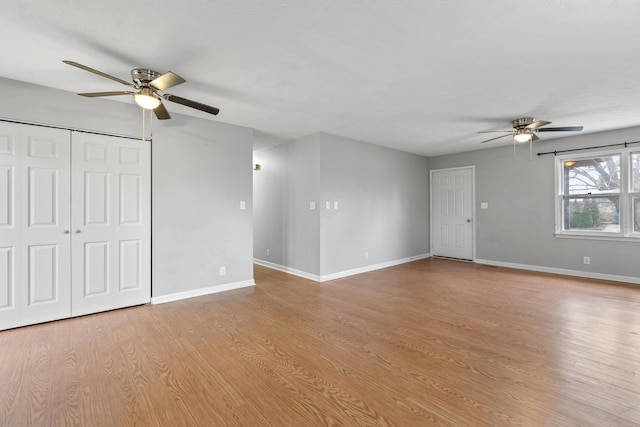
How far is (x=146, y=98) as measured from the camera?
2613mm

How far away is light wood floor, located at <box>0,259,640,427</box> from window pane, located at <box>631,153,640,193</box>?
2108 millimetres

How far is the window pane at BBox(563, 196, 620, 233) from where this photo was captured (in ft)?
15.9

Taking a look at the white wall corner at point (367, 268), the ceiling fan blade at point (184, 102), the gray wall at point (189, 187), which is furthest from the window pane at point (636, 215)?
the ceiling fan blade at point (184, 102)

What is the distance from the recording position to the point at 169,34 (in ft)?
6.90

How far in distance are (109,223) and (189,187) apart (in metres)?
1.01

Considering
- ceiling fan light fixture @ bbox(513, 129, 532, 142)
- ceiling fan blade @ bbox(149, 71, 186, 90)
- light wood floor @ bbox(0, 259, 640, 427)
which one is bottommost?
light wood floor @ bbox(0, 259, 640, 427)

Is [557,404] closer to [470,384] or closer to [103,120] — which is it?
[470,384]

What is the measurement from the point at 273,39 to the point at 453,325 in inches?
124

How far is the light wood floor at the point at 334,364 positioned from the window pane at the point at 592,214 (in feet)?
5.63

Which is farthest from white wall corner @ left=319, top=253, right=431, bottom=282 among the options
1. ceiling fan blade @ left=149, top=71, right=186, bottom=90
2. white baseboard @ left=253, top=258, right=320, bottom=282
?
ceiling fan blade @ left=149, top=71, right=186, bottom=90

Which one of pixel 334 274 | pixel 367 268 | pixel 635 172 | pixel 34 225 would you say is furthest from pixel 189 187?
pixel 635 172

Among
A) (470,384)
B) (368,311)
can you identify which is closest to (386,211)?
(368,311)

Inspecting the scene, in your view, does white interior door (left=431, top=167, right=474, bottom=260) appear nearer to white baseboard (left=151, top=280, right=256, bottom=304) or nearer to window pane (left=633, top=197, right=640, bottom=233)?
window pane (left=633, top=197, right=640, bottom=233)

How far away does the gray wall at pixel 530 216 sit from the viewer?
4789mm
